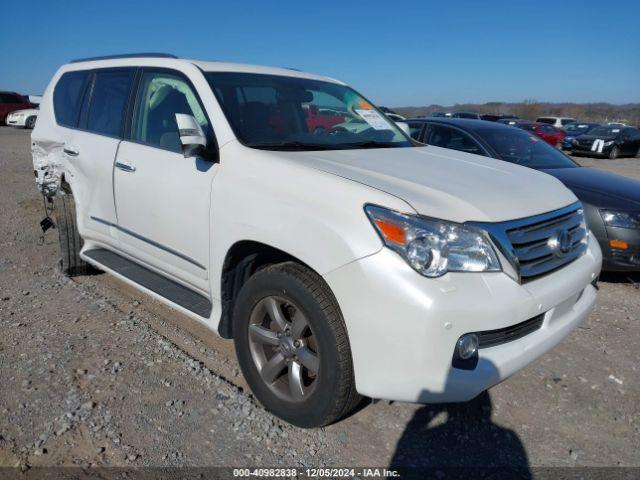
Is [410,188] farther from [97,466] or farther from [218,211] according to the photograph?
[97,466]

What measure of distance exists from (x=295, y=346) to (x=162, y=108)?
1.96m

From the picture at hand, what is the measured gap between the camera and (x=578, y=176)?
17.6 ft

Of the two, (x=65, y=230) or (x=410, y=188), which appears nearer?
(x=410, y=188)

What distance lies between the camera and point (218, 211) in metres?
2.77

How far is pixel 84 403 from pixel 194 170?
4.81 feet

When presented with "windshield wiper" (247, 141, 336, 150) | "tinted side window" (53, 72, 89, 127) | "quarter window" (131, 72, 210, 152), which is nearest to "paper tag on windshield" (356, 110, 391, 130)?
"windshield wiper" (247, 141, 336, 150)

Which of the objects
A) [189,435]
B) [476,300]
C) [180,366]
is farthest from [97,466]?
[476,300]

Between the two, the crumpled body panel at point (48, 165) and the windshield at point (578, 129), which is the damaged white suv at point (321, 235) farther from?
the windshield at point (578, 129)

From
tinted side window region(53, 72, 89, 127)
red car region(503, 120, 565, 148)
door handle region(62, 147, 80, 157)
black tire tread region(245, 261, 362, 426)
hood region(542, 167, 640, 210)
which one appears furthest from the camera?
red car region(503, 120, 565, 148)

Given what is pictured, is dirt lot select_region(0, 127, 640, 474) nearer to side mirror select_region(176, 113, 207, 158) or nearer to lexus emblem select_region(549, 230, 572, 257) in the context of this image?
lexus emblem select_region(549, 230, 572, 257)

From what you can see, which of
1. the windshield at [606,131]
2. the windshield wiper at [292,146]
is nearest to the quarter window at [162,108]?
the windshield wiper at [292,146]

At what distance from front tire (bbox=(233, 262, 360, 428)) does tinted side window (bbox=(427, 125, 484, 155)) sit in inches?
160

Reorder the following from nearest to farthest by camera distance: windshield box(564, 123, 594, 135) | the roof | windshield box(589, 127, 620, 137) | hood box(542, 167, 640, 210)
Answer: the roof
hood box(542, 167, 640, 210)
windshield box(589, 127, 620, 137)
windshield box(564, 123, 594, 135)

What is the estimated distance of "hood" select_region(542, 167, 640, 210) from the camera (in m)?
4.81
